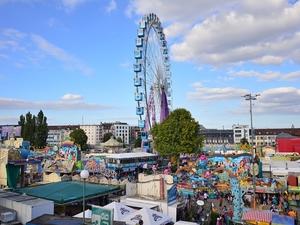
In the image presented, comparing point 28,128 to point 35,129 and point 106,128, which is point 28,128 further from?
point 106,128

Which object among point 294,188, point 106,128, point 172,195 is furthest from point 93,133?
point 172,195

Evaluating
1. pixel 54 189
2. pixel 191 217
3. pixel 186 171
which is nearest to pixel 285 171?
pixel 186 171

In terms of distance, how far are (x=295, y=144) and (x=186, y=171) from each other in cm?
3586

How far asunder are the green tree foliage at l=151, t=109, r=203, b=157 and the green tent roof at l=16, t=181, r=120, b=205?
2844 centimetres

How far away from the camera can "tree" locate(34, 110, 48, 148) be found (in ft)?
248

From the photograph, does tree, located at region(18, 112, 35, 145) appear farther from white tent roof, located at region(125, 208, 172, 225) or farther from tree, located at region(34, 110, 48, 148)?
white tent roof, located at region(125, 208, 172, 225)

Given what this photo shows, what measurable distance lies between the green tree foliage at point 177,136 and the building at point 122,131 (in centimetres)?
13207

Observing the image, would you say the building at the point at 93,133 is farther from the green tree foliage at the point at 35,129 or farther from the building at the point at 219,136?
the green tree foliage at the point at 35,129

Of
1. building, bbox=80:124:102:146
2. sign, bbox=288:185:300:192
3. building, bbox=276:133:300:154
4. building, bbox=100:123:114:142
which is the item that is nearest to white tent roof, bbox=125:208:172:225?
sign, bbox=288:185:300:192

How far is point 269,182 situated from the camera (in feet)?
93.0

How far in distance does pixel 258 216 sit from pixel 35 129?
66.4m

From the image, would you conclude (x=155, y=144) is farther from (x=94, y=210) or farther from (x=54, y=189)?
(x=94, y=210)

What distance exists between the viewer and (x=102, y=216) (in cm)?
1088

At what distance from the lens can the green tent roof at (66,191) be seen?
19359mm
